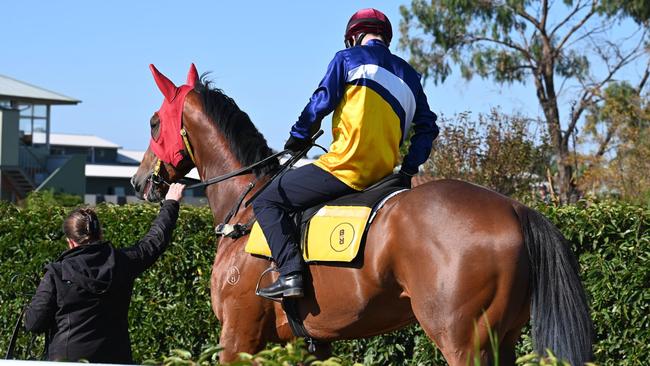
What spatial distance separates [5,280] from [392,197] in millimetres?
4368

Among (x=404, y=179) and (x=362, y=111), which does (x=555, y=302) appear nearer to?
(x=404, y=179)

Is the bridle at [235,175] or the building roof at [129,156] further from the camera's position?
the building roof at [129,156]

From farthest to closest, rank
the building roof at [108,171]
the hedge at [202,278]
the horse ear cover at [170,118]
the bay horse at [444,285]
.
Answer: the building roof at [108,171] < the hedge at [202,278] < the horse ear cover at [170,118] < the bay horse at [444,285]

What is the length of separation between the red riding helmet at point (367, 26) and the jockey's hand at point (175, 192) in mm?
1483

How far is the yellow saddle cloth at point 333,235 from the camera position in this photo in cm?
508

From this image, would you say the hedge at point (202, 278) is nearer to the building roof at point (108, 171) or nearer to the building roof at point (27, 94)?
the building roof at point (27, 94)

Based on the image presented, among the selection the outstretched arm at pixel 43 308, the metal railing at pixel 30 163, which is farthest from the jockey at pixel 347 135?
the metal railing at pixel 30 163

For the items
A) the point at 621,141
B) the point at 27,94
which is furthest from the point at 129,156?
the point at 621,141

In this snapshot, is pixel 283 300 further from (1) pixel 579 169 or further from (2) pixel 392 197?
(1) pixel 579 169

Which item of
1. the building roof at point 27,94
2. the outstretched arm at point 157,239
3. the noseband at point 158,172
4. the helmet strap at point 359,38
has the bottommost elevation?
the outstretched arm at point 157,239

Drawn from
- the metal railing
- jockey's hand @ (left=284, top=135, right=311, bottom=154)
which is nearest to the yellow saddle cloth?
jockey's hand @ (left=284, top=135, right=311, bottom=154)

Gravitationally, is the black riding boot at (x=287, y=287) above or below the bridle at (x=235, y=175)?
below

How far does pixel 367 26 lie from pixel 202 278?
3.03 meters

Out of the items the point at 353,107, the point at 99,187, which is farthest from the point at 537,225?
the point at 99,187
